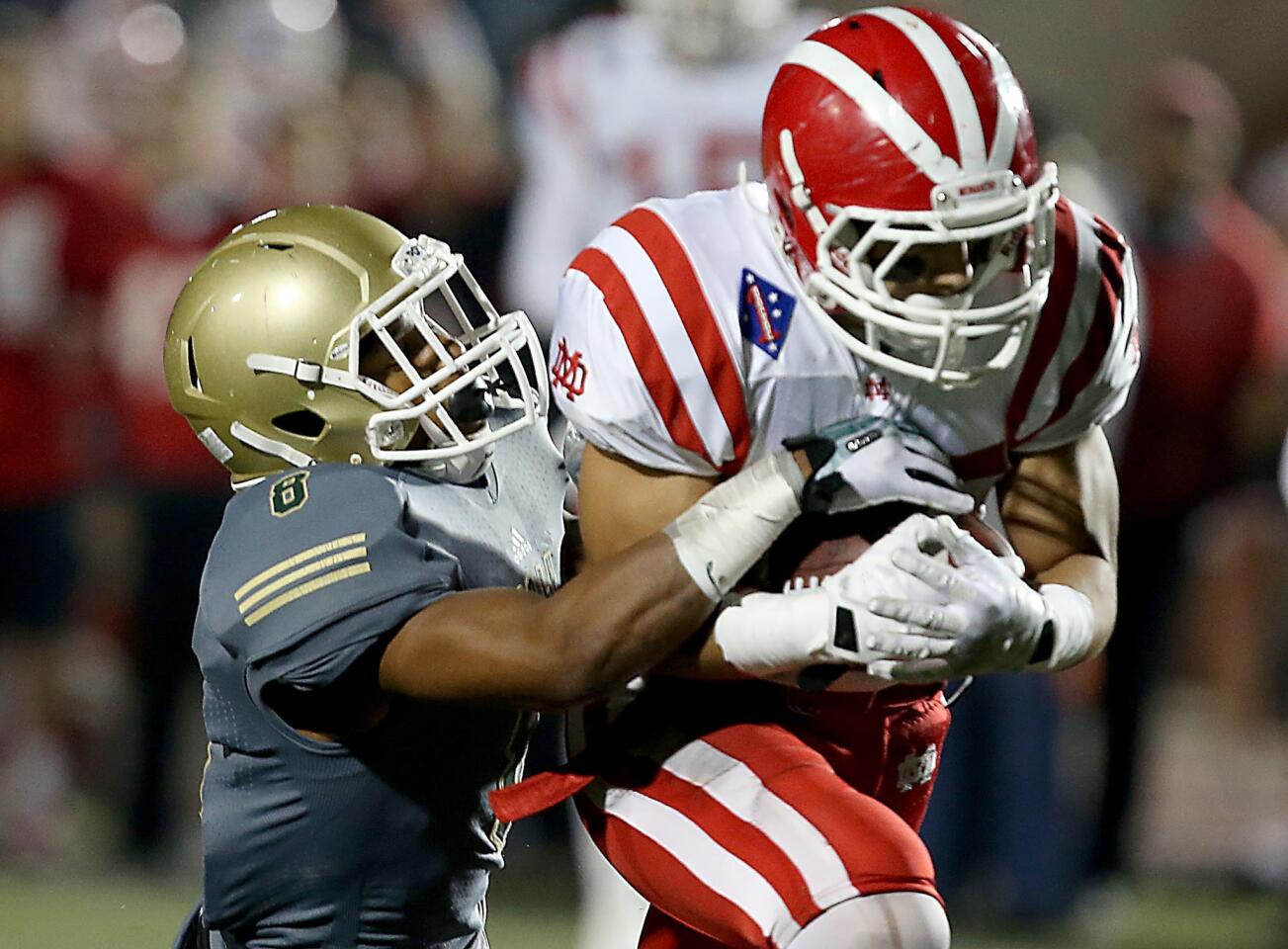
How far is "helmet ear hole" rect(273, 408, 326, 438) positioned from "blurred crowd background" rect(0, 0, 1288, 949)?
2.47 metres

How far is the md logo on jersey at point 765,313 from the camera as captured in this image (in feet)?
8.24

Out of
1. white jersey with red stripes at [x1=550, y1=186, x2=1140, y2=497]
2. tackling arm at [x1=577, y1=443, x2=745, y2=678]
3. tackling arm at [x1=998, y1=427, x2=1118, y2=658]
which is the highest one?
white jersey with red stripes at [x1=550, y1=186, x2=1140, y2=497]

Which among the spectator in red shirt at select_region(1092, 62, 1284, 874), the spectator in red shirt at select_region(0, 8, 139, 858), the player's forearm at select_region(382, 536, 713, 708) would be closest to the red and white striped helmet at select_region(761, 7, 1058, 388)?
the player's forearm at select_region(382, 536, 713, 708)

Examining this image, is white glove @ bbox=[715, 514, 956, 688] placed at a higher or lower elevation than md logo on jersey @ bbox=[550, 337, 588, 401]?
lower

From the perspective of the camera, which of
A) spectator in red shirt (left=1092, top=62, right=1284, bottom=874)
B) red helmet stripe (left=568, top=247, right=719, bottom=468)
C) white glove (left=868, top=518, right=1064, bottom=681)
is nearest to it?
white glove (left=868, top=518, right=1064, bottom=681)

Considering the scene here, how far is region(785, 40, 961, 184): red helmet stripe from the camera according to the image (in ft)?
7.77

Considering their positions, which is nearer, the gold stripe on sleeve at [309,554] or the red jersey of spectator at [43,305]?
the gold stripe on sleeve at [309,554]

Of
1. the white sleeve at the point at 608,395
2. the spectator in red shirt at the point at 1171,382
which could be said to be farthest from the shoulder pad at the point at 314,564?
the spectator in red shirt at the point at 1171,382

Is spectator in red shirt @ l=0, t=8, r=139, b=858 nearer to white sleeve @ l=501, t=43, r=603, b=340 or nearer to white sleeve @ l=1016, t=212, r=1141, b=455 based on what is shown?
white sleeve @ l=501, t=43, r=603, b=340

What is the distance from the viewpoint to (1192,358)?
562 centimetres

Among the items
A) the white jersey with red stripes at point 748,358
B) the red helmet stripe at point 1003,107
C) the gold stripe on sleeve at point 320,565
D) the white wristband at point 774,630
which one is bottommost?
the white wristband at point 774,630

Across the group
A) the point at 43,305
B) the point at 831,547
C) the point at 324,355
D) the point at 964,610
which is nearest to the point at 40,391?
the point at 43,305

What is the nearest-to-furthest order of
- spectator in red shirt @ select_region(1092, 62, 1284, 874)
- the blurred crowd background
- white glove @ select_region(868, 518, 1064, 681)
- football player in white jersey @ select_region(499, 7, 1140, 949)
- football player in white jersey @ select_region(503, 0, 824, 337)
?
white glove @ select_region(868, 518, 1064, 681) < football player in white jersey @ select_region(499, 7, 1140, 949) < football player in white jersey @ select_region(503, 0, 824, 337) < the blurred crowd background < spectator in red shirt @ select_region(1092, 62, 1284, 874)

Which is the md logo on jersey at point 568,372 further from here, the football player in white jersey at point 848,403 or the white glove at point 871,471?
the white glove at point 871,471
